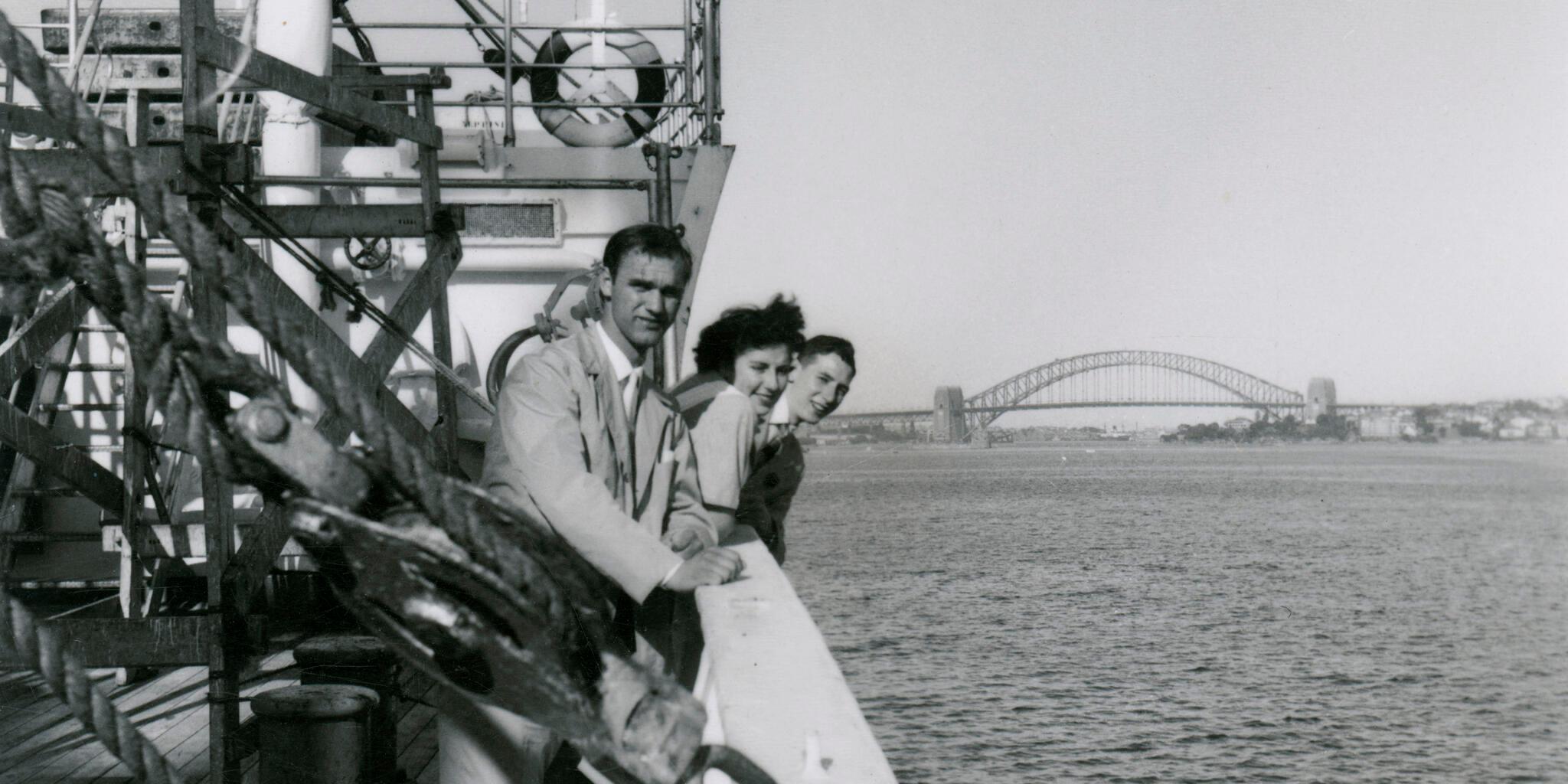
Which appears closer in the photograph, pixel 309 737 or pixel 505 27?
pixel 309 737

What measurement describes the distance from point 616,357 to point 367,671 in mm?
2075

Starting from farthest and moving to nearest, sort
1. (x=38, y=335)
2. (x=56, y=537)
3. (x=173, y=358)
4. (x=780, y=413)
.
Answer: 1. (x=56, y=537)
2. (x=38, y=335)
3. (x=780, y=413)
4. (x=173, y=358)

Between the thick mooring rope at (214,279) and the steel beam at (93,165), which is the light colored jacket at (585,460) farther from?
the steel beam at (93,165)

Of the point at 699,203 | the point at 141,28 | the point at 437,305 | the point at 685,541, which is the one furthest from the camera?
the point at 699,203

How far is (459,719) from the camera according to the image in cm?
256

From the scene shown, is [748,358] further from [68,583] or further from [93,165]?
[68,583]

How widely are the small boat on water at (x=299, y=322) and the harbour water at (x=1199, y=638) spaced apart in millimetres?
16498

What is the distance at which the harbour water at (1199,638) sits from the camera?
2494cm

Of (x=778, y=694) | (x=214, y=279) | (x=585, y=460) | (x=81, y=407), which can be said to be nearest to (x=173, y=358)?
(x=214, y=279)

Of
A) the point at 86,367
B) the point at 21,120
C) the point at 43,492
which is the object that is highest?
the point at 21,120

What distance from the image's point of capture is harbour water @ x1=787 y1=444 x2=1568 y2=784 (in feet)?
81.8

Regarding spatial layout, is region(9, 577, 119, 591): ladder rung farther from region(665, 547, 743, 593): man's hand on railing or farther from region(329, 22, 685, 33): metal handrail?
region(665, 547, 743, 593): man's hand on railing

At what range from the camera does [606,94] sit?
7676mm

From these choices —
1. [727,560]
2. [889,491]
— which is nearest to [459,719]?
[727,560]
